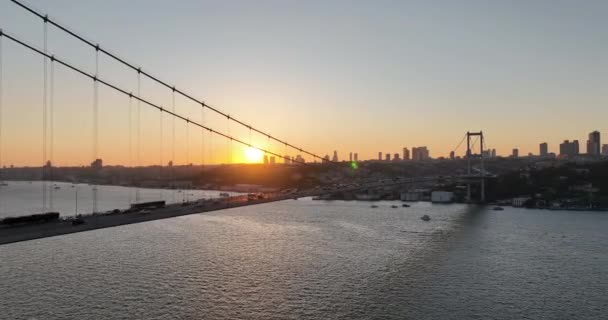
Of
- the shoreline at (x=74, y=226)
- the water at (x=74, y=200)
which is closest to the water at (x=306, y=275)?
the shoreline at (x=74, y=226)

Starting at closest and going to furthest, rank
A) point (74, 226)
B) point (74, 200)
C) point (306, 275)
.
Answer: point (74, 226), point (306, 275), point (74, 200)

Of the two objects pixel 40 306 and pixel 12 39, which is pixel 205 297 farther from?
pixel 12 39

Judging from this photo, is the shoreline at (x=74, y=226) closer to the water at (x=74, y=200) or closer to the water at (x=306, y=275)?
the water at (x=306, y=275)

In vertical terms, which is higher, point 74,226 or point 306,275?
point 74,226

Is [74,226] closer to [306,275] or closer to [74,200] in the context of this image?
[306,275]

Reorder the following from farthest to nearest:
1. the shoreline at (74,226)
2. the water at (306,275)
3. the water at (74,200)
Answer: the water at (74,200)
the water at (306,275)
the shoreline at (74,226)

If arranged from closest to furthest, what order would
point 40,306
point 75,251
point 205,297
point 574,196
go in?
point 40,306
point 205,297
point 75,251
point 574,196

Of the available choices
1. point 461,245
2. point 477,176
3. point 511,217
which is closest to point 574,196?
point 477,176

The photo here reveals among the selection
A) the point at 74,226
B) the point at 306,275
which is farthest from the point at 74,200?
the point at 74,226
